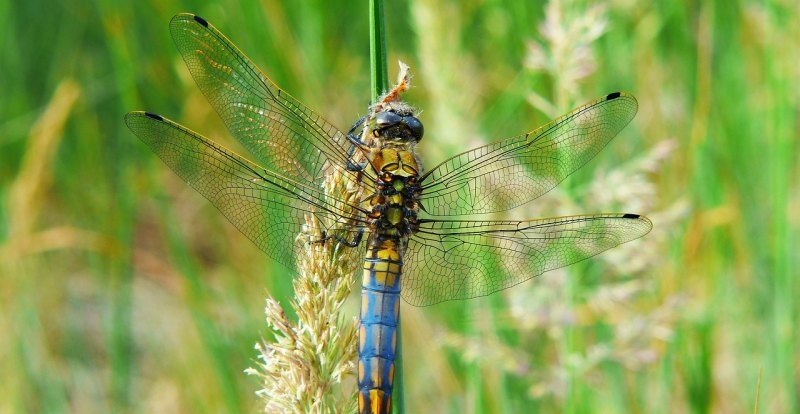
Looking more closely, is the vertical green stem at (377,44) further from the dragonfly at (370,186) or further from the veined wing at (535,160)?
the veined wing at (535,160)

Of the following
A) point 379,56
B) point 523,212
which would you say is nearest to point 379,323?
point 379,56

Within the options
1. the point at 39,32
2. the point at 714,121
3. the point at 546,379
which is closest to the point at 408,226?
the point at 546,379

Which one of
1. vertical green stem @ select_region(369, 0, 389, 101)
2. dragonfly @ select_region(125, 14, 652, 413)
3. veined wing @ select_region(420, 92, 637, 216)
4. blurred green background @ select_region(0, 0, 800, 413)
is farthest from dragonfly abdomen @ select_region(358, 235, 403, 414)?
blurred green background @ select_region(0, 0, 800, 413)

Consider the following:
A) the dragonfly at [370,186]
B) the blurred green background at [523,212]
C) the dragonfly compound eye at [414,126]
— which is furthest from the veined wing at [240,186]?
the blurred green background at [523,212]

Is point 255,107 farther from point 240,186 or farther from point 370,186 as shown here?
point 370,186

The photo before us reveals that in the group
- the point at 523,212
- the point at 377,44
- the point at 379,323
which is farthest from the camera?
the point at 523,212

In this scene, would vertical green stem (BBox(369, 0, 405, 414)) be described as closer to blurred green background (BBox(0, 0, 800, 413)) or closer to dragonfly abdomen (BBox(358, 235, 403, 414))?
dragonfly abdomen (BBox(358, 235, 403, 414))
